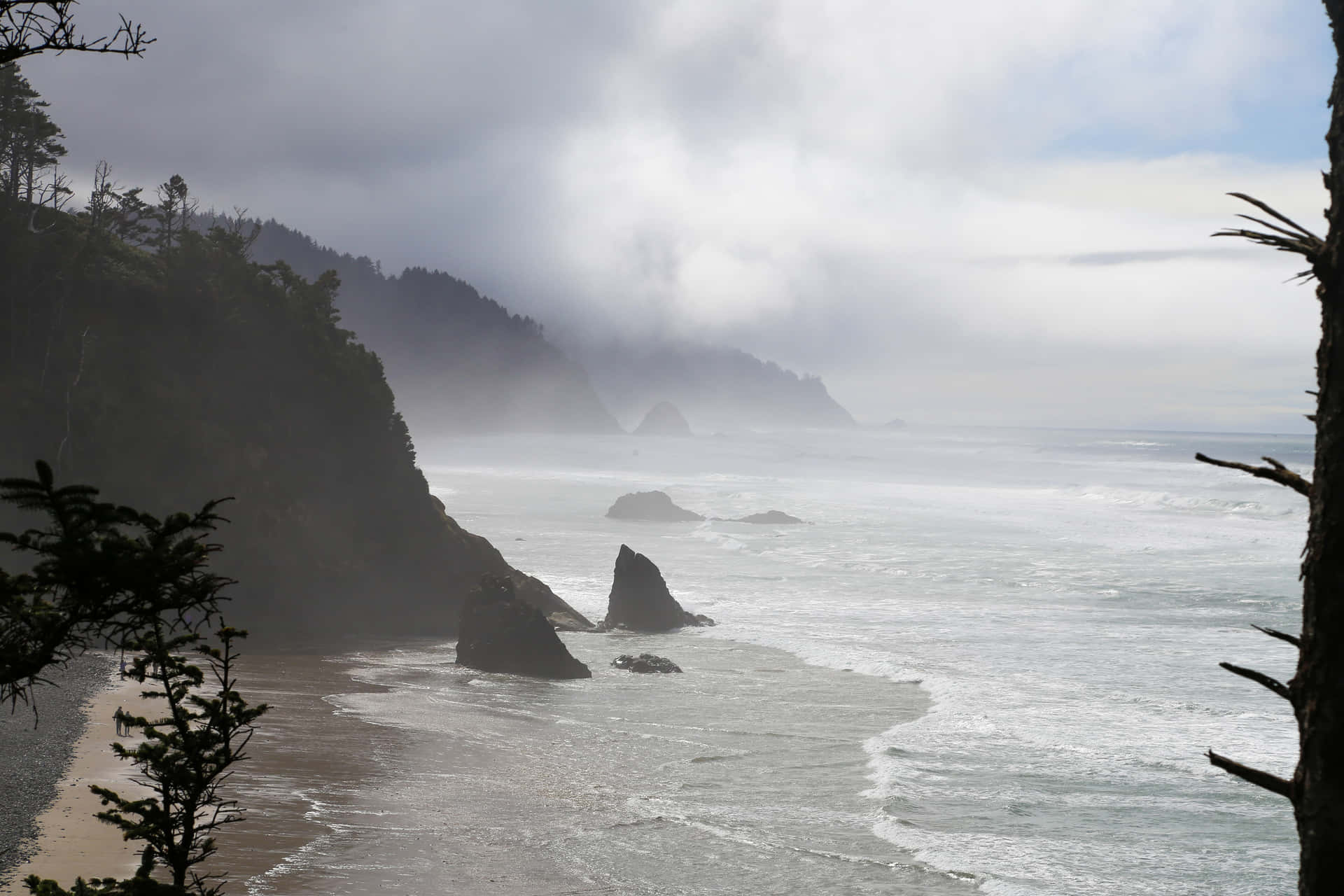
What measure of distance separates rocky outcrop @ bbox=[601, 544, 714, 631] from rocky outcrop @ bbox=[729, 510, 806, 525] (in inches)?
1179

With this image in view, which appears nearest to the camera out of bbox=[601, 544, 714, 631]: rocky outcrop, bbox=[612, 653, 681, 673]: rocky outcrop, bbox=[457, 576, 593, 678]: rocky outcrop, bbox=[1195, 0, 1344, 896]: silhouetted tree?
bbox=[1195, 0, 1344, 896]: silhouetted tree

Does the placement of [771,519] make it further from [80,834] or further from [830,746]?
[80,834]

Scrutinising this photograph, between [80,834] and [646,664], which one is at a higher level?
[646,664]

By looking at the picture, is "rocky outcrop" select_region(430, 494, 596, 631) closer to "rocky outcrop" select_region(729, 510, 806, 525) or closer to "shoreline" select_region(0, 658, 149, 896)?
"shoreline" select_region(0, 658, 149, 896)

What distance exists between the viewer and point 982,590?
37.2 meters

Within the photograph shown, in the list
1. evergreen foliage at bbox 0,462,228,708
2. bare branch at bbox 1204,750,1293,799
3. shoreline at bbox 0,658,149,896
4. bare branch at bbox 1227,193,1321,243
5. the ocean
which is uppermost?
bare branch at bbox 1227,193,1321,243

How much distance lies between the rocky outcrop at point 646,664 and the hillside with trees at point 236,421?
254 inches

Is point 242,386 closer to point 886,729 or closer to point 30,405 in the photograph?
point 30,405

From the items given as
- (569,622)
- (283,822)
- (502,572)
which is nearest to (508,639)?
(569,622)

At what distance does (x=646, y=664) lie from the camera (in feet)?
80.2

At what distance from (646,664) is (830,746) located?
23.3 ft

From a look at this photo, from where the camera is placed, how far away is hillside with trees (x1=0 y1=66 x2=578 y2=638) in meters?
28.1

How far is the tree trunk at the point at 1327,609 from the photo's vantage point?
3955 mm

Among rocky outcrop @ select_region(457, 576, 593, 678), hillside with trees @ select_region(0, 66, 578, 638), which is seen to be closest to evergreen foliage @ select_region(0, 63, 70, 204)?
hillside with trees @ select_region(0, 66, 578, 638)
